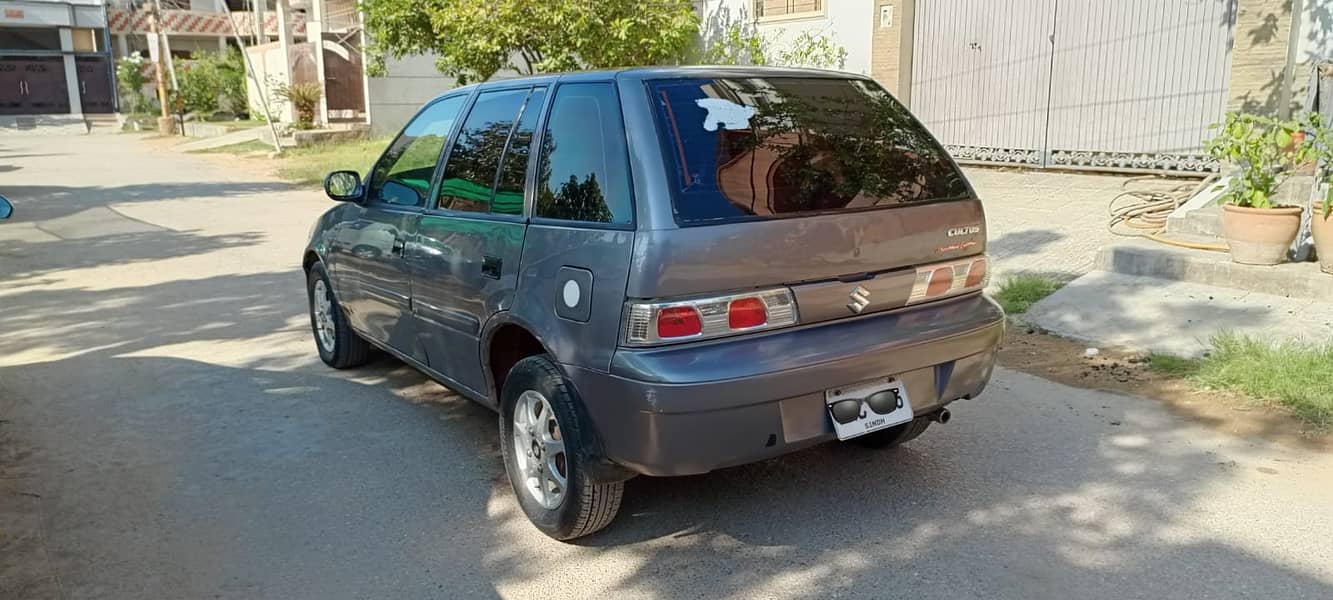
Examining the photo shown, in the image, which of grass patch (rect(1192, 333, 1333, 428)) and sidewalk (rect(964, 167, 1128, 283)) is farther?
sidewalk (rect(964, 167, 1128, 283))

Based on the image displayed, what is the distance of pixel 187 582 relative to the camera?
135 inches

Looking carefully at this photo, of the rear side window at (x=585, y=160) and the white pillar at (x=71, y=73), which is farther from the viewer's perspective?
the white pillar at (x=71, y=73)

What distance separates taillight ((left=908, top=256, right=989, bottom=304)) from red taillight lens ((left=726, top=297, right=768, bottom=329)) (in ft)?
2.35

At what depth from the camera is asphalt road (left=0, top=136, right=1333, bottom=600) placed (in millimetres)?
3379

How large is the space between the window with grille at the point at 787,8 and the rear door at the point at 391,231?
34.6 feet

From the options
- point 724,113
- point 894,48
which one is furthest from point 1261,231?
point 894,48

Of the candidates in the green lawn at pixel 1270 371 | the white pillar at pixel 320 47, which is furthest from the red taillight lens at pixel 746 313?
the white pillar at pixel 320 47

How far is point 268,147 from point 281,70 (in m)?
3.94

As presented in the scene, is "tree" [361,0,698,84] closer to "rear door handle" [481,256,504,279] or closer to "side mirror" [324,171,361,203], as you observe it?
"side mirror" [324,171,361,203]

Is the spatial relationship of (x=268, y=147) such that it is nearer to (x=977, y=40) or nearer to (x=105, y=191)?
(x=105, y=191)

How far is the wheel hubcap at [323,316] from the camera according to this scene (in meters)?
5.91

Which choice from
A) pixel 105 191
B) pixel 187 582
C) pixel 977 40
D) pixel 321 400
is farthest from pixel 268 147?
pixel 187 582

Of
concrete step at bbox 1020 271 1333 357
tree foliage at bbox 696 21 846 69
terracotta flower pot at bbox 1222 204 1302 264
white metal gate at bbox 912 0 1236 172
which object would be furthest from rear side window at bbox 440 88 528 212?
tree foliage at bbox 696 21 846 69

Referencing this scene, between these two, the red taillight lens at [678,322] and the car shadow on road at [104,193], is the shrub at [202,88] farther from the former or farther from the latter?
the red taillight lens at [678,322]
